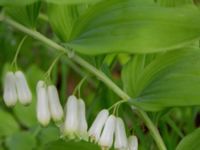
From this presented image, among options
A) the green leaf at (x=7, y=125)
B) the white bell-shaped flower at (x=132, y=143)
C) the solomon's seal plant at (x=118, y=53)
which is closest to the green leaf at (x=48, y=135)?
the green leaf at (x=7, y=125)

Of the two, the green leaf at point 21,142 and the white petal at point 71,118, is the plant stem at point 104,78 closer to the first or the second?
the white petal at point 71,118

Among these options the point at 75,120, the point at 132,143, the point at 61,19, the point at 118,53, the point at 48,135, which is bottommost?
the point at 48,135

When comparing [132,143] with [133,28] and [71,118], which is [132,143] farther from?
[133,28]

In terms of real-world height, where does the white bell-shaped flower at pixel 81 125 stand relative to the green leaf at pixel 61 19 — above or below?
below

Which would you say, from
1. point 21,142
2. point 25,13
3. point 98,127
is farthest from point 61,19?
point 21,142

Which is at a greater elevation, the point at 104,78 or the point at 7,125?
the point at 104,78
